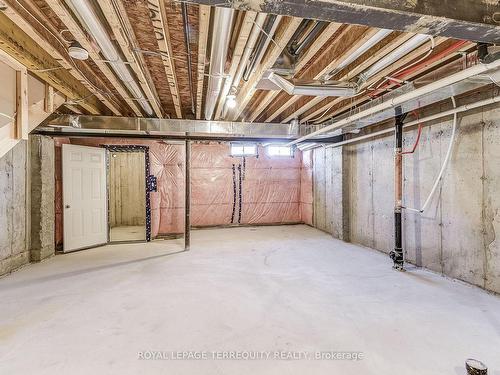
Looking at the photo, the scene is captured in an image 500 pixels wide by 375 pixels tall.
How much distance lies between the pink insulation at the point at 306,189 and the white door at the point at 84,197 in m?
4.58

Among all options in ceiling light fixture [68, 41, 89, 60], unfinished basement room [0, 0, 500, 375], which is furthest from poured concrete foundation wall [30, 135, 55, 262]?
ceiling light fixture [68, 41, 89, 60]

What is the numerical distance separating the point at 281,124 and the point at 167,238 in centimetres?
328

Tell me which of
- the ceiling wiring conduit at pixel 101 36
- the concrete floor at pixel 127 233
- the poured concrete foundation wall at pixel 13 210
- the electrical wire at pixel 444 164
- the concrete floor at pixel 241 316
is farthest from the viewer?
the concrete floor at pixel 127 233

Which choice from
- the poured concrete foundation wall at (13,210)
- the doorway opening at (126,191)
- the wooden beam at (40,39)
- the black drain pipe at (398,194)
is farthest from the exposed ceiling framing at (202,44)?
the doorway opening at (126,191)

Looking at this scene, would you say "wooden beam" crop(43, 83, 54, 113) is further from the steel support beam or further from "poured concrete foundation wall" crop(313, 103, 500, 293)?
"poured concrete foundation wall" crop(313, 103, 500, 293)

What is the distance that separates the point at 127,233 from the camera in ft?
20.3

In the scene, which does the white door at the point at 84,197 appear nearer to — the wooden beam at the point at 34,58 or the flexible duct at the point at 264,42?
the wooden beam at the point at 34,58

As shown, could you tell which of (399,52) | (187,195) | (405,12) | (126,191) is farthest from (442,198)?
(126,191)

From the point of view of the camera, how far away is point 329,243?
501 cm

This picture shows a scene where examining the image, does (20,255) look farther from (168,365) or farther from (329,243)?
(329,243)

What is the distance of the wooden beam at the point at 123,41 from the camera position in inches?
62.0

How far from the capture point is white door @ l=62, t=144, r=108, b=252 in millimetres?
4426

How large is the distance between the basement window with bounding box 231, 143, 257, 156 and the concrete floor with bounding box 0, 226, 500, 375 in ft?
11.9

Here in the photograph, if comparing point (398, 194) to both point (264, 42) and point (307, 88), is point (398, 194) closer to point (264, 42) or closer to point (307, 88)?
point (307, 88)
